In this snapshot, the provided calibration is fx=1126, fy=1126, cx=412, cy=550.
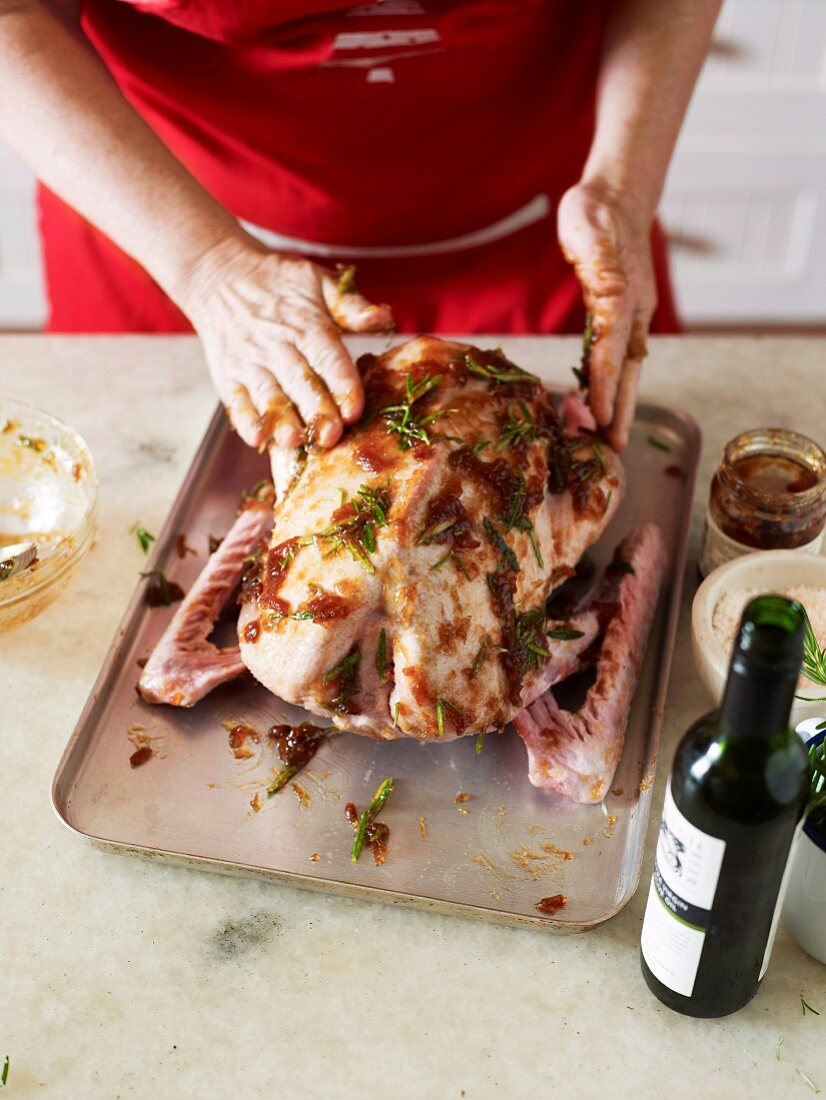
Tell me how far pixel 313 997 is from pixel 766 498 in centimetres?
100

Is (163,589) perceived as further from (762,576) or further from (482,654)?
(762,576)

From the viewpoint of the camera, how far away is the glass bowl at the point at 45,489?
1.87 meters

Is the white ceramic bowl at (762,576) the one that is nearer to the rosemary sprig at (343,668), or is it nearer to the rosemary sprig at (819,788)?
the rosemary sprig at (819,788)

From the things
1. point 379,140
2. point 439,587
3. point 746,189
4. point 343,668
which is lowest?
point 746,189

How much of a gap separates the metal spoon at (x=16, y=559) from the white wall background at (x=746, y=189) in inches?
92.4

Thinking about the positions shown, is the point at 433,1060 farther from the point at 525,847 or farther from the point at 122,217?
the point at 122,217

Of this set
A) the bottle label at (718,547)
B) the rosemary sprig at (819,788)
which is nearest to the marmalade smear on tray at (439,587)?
the bottle label at (718,547)

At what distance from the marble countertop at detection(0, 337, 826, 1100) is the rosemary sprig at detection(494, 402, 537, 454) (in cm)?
49

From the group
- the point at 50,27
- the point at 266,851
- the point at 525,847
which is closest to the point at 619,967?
the point at 525,847

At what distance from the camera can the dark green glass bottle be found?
1.01 meters

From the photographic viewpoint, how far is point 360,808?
1.62 m

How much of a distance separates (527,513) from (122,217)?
90 cm

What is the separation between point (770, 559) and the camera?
175 cm

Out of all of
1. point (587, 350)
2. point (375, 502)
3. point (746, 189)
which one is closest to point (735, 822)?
point (375, 502)
